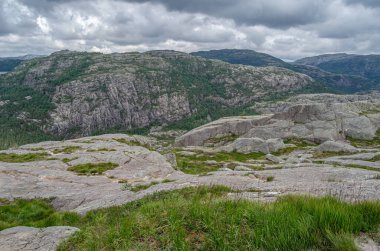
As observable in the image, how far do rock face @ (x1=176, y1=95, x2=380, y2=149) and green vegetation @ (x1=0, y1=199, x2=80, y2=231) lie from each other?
82013 millimetres

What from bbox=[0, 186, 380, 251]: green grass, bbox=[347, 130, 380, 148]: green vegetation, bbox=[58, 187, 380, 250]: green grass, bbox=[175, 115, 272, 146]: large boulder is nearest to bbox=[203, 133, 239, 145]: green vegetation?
bbox=[175, 115, 272, 146]: large boulder

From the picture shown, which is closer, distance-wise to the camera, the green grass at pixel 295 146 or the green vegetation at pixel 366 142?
the green grass at pixel 295 146

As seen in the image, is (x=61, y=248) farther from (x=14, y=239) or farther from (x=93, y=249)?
(x=14, y=239)

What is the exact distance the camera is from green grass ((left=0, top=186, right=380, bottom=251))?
7.11 meters

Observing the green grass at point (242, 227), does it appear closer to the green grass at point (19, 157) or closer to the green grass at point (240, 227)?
the green grass at point (240, 227)

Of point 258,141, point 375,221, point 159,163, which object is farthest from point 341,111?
point 375,221

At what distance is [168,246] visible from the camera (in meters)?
7.96

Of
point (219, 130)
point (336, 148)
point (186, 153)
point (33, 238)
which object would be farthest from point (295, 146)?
point (33, 238)

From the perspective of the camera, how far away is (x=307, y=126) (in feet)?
394

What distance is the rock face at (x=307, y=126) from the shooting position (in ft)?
371

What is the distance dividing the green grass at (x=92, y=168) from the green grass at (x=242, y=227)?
3395cm

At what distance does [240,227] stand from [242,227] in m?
0.10

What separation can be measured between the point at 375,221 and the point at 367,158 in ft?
225

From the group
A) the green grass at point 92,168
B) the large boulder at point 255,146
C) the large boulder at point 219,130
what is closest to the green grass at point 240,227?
the green grass at point 92,168
